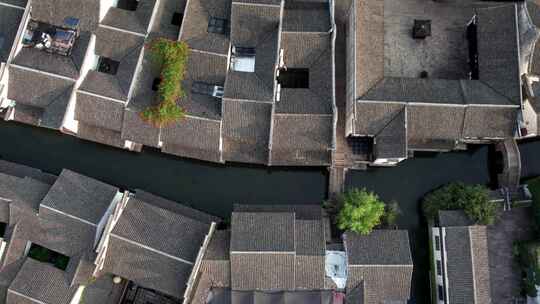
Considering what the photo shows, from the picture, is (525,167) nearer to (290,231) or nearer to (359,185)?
(359,185)

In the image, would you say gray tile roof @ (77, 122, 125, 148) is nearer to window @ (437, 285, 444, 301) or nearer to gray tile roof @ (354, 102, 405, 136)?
gray tile roof @ (354, 102, 405, 136)

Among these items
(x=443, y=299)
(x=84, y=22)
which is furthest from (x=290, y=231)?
(x=84, y=22)

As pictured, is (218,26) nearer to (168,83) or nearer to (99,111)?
(168,83)

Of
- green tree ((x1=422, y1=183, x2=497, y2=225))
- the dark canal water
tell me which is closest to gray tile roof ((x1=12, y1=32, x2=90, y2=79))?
the dark canal water

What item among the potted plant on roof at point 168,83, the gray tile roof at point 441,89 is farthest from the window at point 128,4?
the gray tile roof at point 441,89

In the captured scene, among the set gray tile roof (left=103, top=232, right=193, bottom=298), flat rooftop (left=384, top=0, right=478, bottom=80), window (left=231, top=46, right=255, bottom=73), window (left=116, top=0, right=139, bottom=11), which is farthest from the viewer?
flat rooftop (left=384, top=0, right=478, bottom=80)

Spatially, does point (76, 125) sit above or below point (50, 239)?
above
